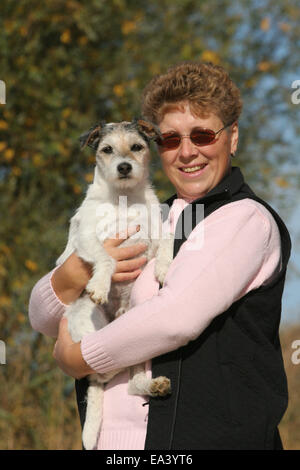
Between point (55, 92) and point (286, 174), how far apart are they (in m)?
2.80

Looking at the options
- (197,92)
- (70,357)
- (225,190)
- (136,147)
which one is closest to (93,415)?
(70,357)

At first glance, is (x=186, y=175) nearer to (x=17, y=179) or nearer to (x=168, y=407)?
(x=168, y=407)

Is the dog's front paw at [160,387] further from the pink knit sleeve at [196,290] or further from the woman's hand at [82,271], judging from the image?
the woman's hand at [82,271]

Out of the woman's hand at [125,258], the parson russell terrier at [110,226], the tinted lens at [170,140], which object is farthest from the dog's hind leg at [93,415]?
the tinted lens at [170,140]

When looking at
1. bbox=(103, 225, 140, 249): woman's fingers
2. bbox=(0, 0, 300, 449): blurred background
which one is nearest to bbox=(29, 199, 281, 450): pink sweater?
bbox=(103, 225, 140, 249): woman's fingers

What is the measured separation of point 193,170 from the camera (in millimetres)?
2910

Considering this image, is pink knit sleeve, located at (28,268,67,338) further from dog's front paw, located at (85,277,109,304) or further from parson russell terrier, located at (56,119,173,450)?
dog's front paw, located at (85,277,109,304)

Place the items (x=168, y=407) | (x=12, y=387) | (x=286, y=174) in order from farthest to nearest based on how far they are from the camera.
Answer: (x=286, y=174), (x=12, y=387), (x=168, y=407)

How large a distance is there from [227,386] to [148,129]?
70.0 inches

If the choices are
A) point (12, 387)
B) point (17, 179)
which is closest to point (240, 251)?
point (12, 387)

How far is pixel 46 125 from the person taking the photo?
19.2ft

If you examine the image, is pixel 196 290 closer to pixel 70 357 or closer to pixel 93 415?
pixel 70 357

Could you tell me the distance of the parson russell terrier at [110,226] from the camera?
2.66 metres

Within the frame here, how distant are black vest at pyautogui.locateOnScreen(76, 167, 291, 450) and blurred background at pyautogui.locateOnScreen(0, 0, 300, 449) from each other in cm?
331
